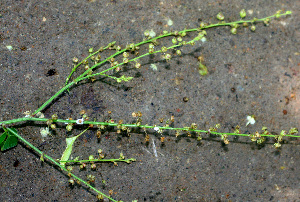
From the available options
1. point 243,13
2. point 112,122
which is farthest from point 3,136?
point 243,13

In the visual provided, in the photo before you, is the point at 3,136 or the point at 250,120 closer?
the point at 3,136

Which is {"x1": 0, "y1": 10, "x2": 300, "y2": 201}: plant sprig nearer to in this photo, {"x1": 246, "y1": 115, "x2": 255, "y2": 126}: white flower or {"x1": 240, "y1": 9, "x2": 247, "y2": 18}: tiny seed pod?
{"x1": 240, "y1": 9, "x2": 247, "y2": 18}: tiny seed pod

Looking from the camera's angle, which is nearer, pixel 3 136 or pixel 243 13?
pixel 3 136

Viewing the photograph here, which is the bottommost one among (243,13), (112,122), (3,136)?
(3,136)

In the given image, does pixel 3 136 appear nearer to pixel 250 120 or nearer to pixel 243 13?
pixel 250 120

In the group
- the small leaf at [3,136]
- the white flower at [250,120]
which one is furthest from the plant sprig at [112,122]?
the white flower at [250,120]

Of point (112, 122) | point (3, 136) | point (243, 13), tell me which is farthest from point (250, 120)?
point (3, 136)

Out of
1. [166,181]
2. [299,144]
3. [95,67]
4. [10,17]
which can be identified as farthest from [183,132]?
[10,17]

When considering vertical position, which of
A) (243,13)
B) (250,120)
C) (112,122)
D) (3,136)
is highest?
(243,13)

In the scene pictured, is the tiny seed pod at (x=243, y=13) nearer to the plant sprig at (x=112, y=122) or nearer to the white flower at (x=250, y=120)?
the plant sprig at (x=112, y=122)

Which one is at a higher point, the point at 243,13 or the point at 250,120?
the point at 243,13

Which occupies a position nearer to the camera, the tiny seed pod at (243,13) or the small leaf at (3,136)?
the small leaf at (3,136)

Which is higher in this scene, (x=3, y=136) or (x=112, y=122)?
(x=112, y=122)

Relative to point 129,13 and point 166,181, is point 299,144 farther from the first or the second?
point 129,13
